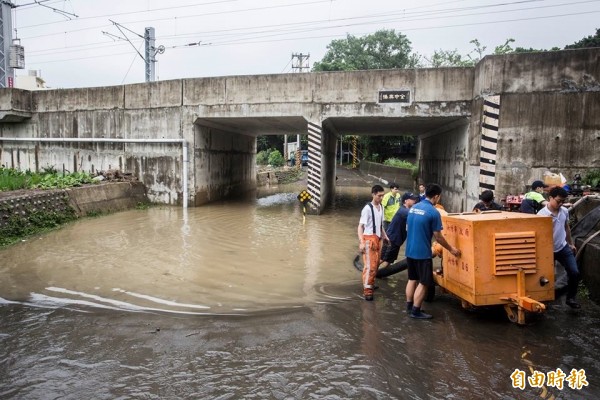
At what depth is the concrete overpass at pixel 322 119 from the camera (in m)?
10.9

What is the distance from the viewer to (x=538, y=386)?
3.63 metres

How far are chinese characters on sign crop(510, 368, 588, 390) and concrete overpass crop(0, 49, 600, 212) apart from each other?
850 cm

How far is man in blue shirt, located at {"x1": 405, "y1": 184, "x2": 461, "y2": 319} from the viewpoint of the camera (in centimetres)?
509

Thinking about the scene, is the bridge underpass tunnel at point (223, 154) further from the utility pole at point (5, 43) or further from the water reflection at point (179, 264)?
the utility pole at point (5, 43)

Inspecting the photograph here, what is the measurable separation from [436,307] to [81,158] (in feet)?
56.0

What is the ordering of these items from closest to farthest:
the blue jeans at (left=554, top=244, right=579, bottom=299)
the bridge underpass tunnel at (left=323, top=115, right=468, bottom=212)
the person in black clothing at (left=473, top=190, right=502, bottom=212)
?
the blue jeans at (left=554, top=244, right=579, bottom=299), the person in black clothing at (left=473, top=190, right=502, bottom=212), the bridge underpass tunnel at (left=323, top=115, right=468, bottom=212)

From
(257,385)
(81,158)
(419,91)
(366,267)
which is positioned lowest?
(257,385)

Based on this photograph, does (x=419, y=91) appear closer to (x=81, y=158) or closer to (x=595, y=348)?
(x=595, y=348)

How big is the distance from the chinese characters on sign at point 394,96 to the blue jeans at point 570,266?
9107mm

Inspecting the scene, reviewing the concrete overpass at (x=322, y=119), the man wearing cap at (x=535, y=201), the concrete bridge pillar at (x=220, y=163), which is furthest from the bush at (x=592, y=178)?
the concrete bridge pillar at (x=220, y=163)

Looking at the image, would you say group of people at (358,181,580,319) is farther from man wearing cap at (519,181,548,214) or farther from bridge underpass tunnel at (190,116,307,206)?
bridge underpass tunnel at (190,116,307,206)

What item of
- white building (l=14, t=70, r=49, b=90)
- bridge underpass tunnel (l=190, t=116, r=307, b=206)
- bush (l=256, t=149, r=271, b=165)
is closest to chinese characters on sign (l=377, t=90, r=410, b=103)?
bridge underpass tunnel (l=190, t=116, r=307, b=206)

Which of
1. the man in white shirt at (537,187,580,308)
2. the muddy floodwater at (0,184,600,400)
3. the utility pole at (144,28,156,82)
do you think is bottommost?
the muddy floodwater at (0,184,600,400)

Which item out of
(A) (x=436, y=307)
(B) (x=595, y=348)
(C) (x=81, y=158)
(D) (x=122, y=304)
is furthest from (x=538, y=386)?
(C) (x=81, y=158)
